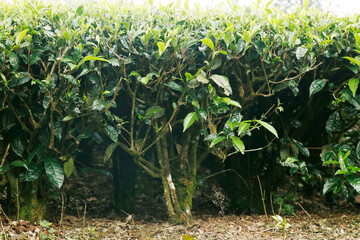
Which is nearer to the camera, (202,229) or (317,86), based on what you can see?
(317,86)

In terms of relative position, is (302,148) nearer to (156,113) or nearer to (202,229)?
(202,229)

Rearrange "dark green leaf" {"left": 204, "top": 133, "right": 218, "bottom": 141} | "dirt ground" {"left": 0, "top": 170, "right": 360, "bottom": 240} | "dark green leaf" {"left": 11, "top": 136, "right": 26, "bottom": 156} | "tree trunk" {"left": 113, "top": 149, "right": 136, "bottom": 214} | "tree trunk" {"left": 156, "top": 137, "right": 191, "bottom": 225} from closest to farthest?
"dark green leaf" {"left": 204, "top": 133, "right": 218, "bottom": 141} < "dark green leaf" {"left": 11, "top": 136, "right": 26, "bottom": 156} < "dirt ground" {"left": 0, "top": 170, "right": 360, "bottom": 240} < "tree trunk" {"left": 156, "top": 137, "right": 191, "bottom": 225} < "tree trunk" {"left": 113, "top": 149, "right": 136, "bottom": 214}

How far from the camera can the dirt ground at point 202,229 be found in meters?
2.77

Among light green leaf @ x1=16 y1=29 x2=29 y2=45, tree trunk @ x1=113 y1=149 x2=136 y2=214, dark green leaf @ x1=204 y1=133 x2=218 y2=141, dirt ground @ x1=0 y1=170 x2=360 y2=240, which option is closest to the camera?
light green leaf @ x1=16 y1=29 x2=29 y2=45

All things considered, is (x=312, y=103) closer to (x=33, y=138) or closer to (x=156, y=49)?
(x=156, y=49)

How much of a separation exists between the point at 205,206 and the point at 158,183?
0.59 meters

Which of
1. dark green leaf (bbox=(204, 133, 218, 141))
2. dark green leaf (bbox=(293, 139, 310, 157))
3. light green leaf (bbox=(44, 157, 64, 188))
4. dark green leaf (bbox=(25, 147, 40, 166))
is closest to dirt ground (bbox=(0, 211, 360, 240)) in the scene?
light green leaf (bbox=(44, 157, 64, 188))

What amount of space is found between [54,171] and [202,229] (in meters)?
1.33

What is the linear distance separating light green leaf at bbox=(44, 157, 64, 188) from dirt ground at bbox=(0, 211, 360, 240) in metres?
0.37

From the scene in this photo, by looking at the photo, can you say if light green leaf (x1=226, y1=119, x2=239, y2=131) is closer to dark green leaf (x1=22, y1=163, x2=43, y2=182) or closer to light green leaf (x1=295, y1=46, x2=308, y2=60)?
light green leaf (x1=295, y1=46, x2=308, y2=60)

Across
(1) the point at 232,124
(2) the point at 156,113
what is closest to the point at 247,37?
(1) the point at 232,124

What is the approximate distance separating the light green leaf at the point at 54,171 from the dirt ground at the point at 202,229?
1.21 ft

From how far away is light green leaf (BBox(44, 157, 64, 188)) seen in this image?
2.61m

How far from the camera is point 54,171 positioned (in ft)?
8.61
